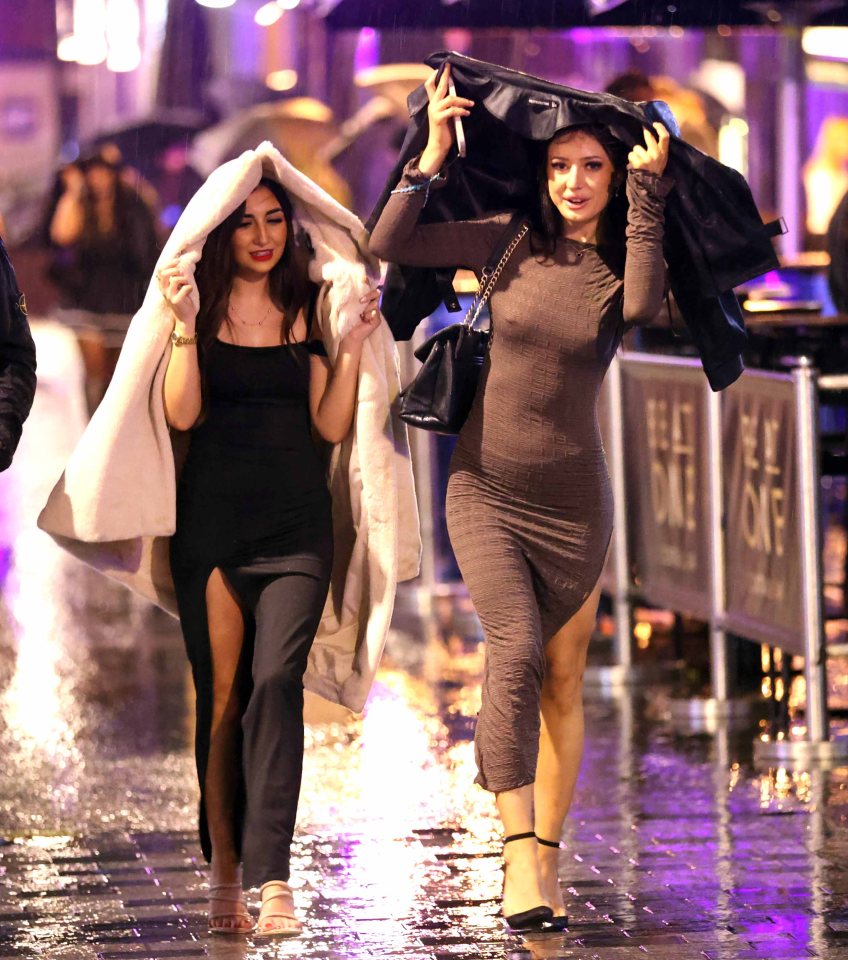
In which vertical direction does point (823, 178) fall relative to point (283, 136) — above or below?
below

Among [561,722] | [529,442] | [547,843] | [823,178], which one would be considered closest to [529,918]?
[547,843]

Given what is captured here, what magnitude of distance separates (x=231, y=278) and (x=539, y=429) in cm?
93

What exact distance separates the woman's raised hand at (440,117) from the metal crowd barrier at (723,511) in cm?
236

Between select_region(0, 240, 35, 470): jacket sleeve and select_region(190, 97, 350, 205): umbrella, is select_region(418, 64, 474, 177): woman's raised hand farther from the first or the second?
select_region(190, 97, 350, 205): umbrella

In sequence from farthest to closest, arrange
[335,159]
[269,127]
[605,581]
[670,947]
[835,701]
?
[269,127] → [335,159] → [605,581] → [835,701] → [670,947]

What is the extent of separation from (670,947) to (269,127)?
61.8 feet

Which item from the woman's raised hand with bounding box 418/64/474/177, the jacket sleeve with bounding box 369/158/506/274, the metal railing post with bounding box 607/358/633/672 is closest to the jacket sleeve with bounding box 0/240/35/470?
the jacket sleeve with bounding box 369/158/506/274

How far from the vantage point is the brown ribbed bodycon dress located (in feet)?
18.6

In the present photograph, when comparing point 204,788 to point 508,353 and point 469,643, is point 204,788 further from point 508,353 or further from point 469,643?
point 469,643

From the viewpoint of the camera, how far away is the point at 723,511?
28.0 feet

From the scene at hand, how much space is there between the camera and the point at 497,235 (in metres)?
5.87

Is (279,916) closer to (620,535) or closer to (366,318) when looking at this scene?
(366,318)

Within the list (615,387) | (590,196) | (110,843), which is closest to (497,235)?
(590,196)

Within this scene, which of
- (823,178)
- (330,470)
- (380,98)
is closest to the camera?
(330,470)
